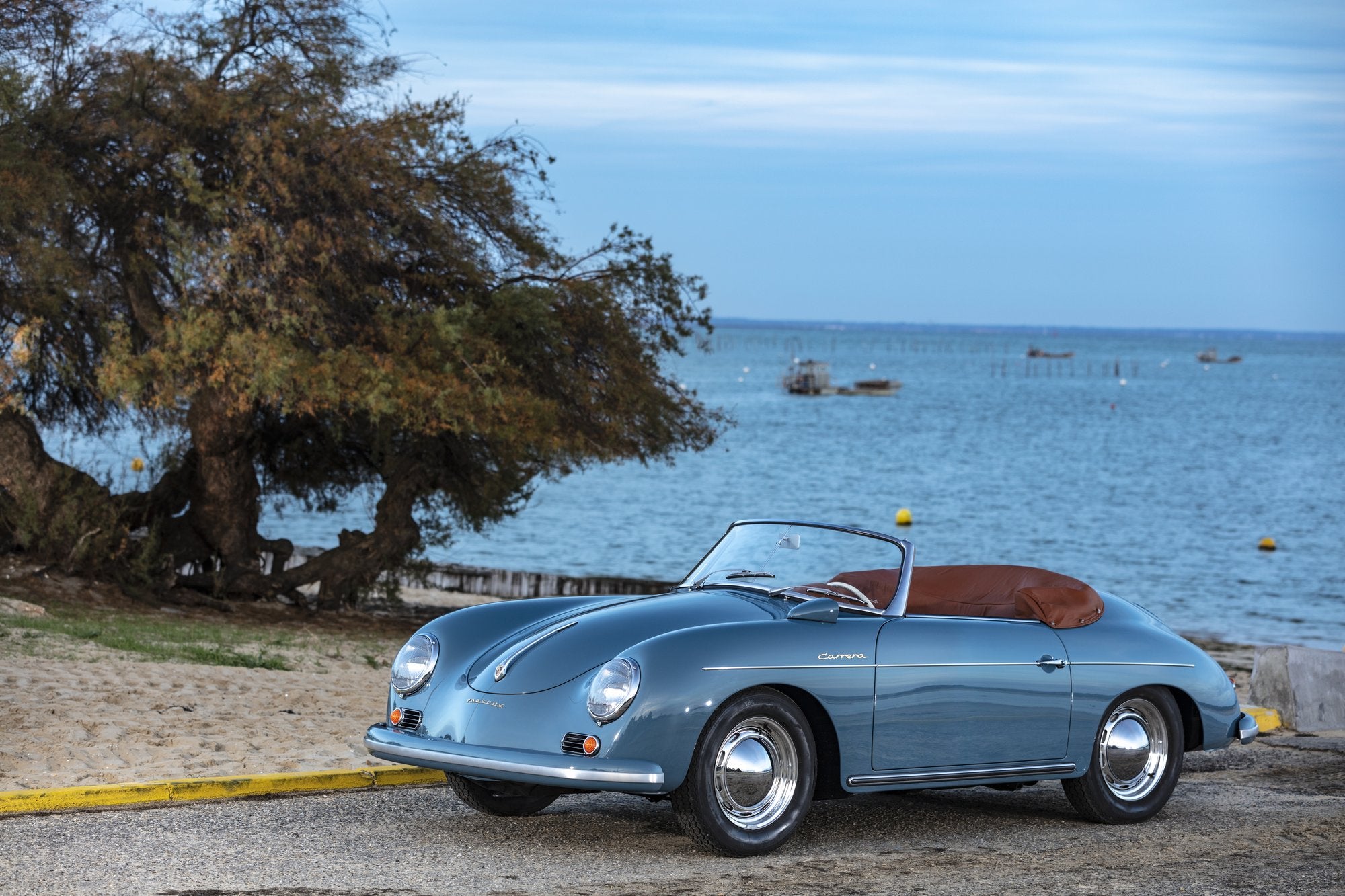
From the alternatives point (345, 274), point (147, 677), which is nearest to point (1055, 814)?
point (147, 677)

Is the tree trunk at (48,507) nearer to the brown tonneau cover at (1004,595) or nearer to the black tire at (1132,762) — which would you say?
the brown tonneau cover at (1004,595)

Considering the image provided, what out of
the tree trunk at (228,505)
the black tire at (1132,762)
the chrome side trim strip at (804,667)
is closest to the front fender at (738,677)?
the chrome side trim strip at (804,667)

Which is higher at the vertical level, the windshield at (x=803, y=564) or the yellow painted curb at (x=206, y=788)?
the windshield at (x=803, y=564)

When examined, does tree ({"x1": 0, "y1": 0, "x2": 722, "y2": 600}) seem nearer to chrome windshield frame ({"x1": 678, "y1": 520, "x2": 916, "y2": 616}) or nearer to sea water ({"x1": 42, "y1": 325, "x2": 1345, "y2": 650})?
sea water ({"x1": 42, "y1": 325, "x2": 1345, "y2": 650})

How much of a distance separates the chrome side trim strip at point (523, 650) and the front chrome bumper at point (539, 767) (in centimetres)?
37

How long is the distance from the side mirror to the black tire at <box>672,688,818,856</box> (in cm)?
39

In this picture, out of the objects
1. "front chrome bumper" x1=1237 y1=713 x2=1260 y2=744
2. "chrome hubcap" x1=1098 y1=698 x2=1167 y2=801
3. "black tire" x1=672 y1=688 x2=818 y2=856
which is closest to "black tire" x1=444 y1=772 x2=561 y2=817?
"black tire" x1=672 y1=688 x2=818 y2=856

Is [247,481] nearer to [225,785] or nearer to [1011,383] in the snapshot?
[225,785]

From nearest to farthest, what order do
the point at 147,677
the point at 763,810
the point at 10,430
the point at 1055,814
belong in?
1. the point at 763,810
2. the point at 1055,814
3. the point at 147,677
4. the point at 10,430

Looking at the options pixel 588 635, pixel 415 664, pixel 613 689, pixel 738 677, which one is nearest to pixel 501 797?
pixel 415 664

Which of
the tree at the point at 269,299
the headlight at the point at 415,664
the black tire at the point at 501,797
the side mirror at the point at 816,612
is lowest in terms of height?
the black tire at the point at 501,797

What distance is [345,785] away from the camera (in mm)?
8156

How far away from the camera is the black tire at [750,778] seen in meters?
6.43

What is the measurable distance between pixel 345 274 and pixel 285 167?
1.34 m
